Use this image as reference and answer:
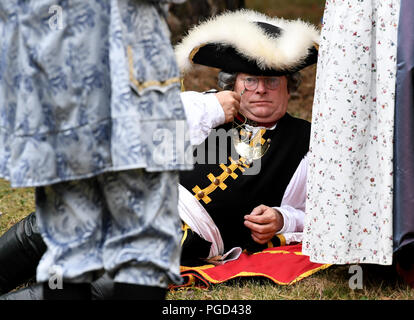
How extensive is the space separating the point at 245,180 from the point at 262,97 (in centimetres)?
40

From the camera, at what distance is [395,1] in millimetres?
2512

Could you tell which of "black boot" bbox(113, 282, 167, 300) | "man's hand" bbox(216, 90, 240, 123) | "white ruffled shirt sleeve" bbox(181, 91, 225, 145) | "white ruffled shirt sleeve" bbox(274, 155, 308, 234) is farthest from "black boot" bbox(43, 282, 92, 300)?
"white ruffled shirt sleeve" bbox(274, 155, 308, 234)

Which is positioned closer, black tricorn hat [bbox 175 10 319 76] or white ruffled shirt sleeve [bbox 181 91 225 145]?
white ruffled shirt sleeve [bbox 181 91 225 145]

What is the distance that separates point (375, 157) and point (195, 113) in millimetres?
905

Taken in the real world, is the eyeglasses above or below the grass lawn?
above

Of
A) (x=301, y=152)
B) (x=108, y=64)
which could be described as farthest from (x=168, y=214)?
(x=301, y=152)

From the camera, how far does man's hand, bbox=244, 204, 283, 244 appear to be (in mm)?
3062

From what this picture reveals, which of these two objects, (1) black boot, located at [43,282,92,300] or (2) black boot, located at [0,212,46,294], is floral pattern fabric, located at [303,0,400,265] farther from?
(2) black boot, located at [0,212,46,294]

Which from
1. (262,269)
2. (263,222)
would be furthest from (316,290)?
(263,222)

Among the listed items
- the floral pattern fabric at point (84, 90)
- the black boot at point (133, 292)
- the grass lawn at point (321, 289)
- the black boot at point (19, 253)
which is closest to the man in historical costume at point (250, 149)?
the grass lawn at point (321, 289)

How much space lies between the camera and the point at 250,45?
9.98ft

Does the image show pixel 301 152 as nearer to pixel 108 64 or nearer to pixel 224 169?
pixel 224 169

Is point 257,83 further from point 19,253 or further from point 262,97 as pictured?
point 19,253

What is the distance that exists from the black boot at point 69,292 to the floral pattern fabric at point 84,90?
0.36 metres
